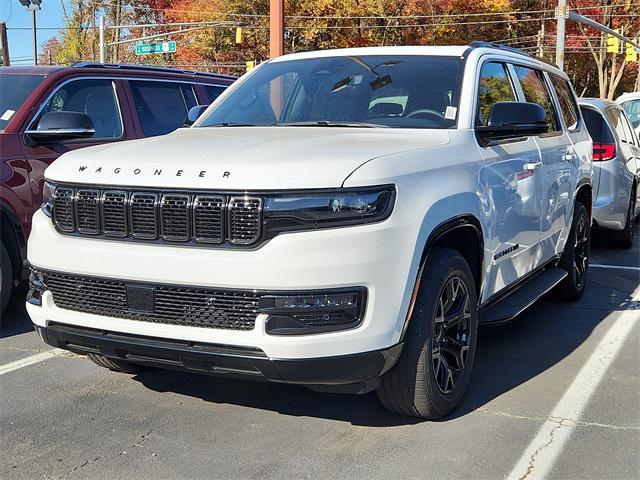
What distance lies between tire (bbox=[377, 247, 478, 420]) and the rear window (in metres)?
5.34

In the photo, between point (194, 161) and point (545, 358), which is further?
point (545, 358)

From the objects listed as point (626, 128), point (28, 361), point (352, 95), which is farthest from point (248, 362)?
point (626, 128)

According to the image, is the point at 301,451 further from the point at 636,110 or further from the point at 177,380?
the point at 636,110

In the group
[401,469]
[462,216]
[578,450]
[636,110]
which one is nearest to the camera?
[401,469]

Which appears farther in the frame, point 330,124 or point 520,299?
point 520,299

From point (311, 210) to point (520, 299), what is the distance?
2.45 metres

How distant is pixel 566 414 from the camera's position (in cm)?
400

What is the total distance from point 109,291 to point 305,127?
61.5 inches

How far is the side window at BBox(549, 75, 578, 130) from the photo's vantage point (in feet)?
20.7

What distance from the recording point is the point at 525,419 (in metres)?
3.91

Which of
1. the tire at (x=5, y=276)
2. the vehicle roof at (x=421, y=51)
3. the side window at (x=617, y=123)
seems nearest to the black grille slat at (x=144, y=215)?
the vehicle roof at (x=421, y=51)

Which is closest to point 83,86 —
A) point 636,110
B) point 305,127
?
point 305,127

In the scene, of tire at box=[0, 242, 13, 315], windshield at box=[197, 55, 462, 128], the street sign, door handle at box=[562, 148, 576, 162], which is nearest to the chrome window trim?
tire at box=[0, 242, 13, 315]

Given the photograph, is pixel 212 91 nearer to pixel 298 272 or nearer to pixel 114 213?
pixel 114 213
